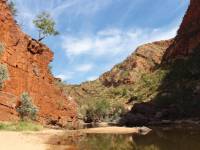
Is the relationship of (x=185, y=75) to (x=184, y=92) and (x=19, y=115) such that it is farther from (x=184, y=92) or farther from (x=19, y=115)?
(x=19, y=115)

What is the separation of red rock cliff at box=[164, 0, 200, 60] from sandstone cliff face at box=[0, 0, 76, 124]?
86134mm

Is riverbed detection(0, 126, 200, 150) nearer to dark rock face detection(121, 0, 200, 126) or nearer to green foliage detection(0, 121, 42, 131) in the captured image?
A: green foliage detection(0, 121, 42, 131)

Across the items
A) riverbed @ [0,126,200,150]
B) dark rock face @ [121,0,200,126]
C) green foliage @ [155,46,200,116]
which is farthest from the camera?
green foliage @ [155,46,200,116]

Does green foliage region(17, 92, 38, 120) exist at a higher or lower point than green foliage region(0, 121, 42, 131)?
higher

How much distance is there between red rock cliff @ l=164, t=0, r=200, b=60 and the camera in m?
149

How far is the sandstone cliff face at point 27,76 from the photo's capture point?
5638 cm

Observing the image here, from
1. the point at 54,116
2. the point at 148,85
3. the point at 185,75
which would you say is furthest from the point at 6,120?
the point at 148,85

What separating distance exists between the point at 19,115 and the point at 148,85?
105 meters

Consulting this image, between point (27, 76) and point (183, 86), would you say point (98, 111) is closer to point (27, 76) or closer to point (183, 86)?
point (183, 86)

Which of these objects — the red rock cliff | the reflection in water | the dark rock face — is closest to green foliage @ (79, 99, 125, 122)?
the dark rock face

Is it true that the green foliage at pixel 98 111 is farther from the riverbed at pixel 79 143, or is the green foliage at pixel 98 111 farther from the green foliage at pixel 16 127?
the riverbed at pixel 79 143

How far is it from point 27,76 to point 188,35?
10709 centimetres

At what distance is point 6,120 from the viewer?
→ 52156 millimetres

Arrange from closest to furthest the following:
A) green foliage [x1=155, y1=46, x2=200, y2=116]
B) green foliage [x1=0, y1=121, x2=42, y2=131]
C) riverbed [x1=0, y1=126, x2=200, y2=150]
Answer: riverbed [x1=0, y1=126, x2=200, y2=150]
green foliage [x1=0, y1=121, x2=42, y2=131]
green foliage [x1=155, y1=46, x2=200, y2=116]
